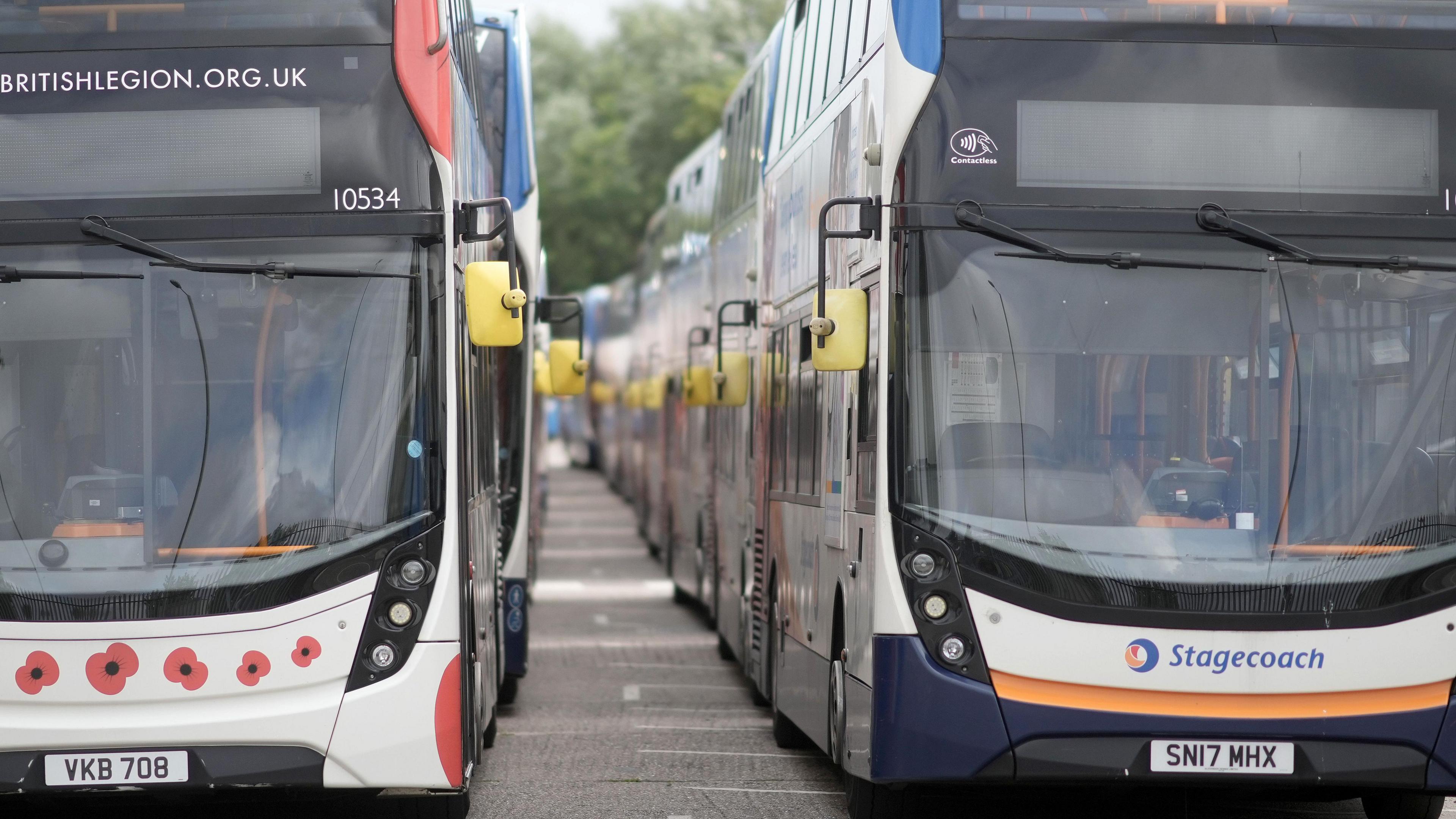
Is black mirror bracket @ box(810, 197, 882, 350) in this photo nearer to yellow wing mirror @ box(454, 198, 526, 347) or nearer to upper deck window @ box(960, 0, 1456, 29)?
upper deck window @ box(960, 0, 1456, 29)

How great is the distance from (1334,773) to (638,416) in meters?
27.9

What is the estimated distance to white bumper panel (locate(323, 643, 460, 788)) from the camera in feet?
26.7

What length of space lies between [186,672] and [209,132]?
210cm

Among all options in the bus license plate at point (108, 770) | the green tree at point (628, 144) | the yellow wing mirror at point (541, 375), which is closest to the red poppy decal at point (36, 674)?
the bus license plate at point (108, 770)

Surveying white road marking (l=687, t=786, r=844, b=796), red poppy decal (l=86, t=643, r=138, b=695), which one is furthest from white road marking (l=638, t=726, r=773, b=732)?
red poppy decal (l=86, t=643, r=138, b=695)

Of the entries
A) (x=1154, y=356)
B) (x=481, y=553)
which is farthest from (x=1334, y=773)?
(x=481, y=553)

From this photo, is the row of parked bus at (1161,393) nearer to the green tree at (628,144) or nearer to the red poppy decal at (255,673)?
the red poppy decal at (255,673)

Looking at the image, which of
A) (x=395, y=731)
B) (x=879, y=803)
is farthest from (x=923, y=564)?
(x=395, y=731)

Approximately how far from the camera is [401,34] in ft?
27.4

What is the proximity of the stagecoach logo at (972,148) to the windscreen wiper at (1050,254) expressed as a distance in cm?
16

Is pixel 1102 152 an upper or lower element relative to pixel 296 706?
upper

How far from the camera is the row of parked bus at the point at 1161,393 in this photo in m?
8.08

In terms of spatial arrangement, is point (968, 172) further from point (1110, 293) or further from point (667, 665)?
point (667, 665)

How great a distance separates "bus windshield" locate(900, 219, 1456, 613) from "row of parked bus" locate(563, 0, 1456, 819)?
0.01 meters
